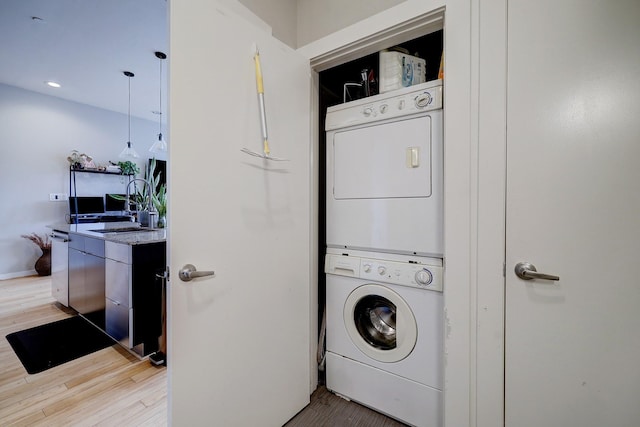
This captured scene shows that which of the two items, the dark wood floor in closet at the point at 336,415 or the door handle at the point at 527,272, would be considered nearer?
the door handle at the point at 527,272

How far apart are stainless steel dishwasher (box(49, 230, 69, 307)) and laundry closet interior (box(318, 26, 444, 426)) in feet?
8.96

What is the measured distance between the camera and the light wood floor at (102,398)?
138 centimetres

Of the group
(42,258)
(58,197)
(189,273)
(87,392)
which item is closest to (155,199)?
(87,392)

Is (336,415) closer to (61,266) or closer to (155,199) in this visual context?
(155,199)

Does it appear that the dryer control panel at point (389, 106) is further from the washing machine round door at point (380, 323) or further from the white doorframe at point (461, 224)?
the washing machine round door at point (380, 323)

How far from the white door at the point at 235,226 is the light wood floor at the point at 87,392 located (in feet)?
2.30

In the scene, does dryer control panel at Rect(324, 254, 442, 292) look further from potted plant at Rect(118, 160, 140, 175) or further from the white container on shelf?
potted plant at Rect(118, 160, 140, 175)

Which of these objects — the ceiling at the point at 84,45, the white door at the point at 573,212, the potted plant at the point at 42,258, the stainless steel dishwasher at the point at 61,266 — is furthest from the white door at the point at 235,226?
the potted plant at the point at 42,258

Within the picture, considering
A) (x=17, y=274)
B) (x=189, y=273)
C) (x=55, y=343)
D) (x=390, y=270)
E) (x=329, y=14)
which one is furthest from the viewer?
(x=17, y=274)

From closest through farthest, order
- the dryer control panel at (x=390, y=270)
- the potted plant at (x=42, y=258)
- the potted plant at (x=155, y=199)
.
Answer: the dryer control panel at (x=390, y=270)
the potted plant at (x=155, y=199)
the potted plant at (x=42, y=258)

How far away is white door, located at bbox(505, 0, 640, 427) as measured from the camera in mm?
895

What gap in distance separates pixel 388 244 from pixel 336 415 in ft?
3.28

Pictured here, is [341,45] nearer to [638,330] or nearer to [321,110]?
[321,110]

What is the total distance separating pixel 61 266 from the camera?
268cm
